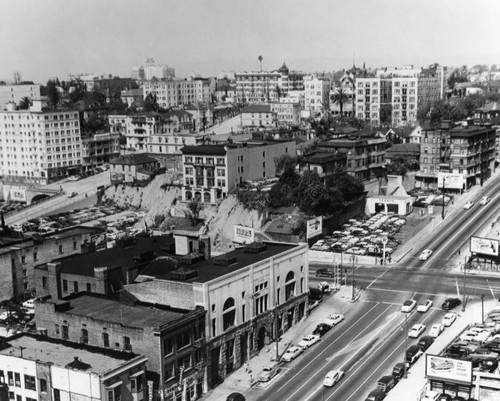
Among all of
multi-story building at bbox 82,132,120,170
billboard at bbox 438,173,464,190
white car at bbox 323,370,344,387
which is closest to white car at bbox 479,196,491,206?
billboard at bbox 438,173,464,190

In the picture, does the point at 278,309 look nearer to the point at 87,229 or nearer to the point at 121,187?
the point at 87,229

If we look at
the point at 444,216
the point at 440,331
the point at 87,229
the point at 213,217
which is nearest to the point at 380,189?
the point at 444,216

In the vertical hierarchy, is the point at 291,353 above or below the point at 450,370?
below

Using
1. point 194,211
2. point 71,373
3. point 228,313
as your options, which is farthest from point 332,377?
point 194,211

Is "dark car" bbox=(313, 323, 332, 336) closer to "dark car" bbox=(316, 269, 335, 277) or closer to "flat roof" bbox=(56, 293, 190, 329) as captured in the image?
"flat roof" bbox=(56, 293, 190, 329)

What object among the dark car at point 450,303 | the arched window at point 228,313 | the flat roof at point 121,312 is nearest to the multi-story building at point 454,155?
the dark car at point 450,303

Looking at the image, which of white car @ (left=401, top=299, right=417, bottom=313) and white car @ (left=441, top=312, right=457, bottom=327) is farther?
white car @ (left=401, top=299, right=417, bottom=313)

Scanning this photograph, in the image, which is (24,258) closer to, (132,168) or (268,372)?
(268,372)
